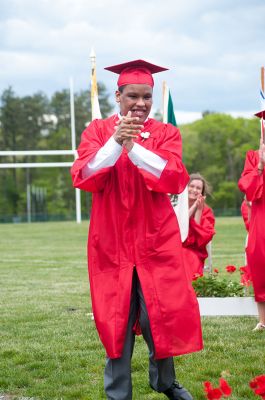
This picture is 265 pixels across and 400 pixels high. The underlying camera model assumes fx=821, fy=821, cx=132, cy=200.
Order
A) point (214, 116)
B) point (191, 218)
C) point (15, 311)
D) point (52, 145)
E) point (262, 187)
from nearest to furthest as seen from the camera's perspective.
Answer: point (262, 187), point (191, 218), point (15, 311), point (52, 145), point (214, 116)

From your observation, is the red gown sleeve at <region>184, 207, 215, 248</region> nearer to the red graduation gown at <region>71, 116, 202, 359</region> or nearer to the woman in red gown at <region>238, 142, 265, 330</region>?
the woman in red gown at <region>238, 142, 265, 330</region>

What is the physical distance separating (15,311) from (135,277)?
19.3ft

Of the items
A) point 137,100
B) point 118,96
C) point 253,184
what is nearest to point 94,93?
point 253,184

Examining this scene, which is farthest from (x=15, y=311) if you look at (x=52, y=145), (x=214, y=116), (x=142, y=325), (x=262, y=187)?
(x=214, y=116)

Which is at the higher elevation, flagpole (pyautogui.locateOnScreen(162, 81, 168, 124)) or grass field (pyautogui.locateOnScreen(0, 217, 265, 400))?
flagpole (pyautogui.locateOnScreen(162, 81, 168, 124))

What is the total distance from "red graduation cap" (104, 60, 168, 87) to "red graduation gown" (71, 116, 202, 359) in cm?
37

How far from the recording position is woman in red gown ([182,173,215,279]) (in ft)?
30.8

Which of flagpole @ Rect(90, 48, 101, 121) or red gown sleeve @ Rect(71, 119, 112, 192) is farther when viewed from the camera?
flagpole @ Rect(90, 48, 101, 121)

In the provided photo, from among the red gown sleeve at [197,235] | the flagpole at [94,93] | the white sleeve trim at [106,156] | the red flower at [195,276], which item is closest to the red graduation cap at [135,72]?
the white sleeve trim at [106,156]

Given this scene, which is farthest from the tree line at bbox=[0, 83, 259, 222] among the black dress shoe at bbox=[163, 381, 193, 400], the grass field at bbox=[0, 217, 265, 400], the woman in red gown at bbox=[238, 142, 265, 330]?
the black dress shoe at bbox=[163, 381, 193, 400]

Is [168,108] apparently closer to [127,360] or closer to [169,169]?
[169,169]

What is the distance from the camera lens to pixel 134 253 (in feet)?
15.1

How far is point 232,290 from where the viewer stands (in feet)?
28.8

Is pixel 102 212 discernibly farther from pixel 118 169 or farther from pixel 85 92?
pixel 85 92
